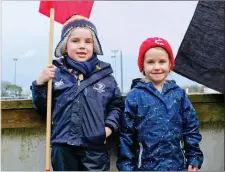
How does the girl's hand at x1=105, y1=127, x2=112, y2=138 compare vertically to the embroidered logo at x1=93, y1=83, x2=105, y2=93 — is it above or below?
below

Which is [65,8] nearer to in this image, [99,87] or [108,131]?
[99,87]

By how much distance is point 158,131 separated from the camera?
108 inches

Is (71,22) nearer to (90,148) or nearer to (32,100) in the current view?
(32,100)

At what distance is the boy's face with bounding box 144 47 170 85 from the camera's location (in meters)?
2.87

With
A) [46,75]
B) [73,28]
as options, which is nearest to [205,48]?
[73,28]

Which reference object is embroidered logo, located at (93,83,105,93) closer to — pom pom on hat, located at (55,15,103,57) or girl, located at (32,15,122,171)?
girl, located at (32,15,122,171)

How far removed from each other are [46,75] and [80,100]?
0.28m

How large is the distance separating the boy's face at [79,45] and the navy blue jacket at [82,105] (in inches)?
4.3

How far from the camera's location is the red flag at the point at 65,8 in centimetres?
303

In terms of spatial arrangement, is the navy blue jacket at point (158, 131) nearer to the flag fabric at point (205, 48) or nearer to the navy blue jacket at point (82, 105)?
the navy blue jacket at point (82, 105)

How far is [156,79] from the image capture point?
2.88 meters

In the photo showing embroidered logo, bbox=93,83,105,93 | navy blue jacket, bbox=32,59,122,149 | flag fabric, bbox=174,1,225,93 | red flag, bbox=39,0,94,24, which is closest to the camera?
navy blue jacket, bbox=32,59,122,149

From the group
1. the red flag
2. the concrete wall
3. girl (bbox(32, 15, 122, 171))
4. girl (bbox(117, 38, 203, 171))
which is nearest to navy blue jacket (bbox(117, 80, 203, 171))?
girl (bbox(117, 38, 203, 171))

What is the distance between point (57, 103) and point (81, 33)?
52cm
